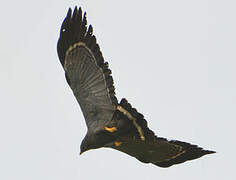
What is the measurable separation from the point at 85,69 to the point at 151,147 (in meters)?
2.40

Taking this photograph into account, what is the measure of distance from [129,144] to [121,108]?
1016 millimetres

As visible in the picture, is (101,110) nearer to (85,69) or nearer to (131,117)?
(85,69)

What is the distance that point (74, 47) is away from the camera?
13062 mm

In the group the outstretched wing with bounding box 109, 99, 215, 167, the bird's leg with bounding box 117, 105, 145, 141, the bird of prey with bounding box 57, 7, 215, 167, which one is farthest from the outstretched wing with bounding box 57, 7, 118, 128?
the bird's leg with bounding box 117, 105, 145, 141

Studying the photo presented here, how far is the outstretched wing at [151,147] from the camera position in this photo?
10.7m

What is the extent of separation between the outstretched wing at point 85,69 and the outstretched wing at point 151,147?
0.77m

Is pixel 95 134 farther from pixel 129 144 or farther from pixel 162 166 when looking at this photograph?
pixel 162 166

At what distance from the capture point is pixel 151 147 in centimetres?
1157

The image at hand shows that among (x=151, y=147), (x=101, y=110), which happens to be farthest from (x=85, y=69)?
(x=151, y=147)

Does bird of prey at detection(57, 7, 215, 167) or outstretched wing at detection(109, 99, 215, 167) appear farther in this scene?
bird of prey at detection(57, 7, 215, 167)

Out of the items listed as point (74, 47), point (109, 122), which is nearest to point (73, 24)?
point (74, 47)

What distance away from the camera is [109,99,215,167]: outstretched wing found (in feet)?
35.2

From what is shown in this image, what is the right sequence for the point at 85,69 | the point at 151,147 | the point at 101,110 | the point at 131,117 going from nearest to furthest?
the point at 131,117, the point at 151,147, the point at 101,110, the point at 85,69

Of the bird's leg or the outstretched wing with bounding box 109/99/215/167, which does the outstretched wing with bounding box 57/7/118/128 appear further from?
the bird's leg
